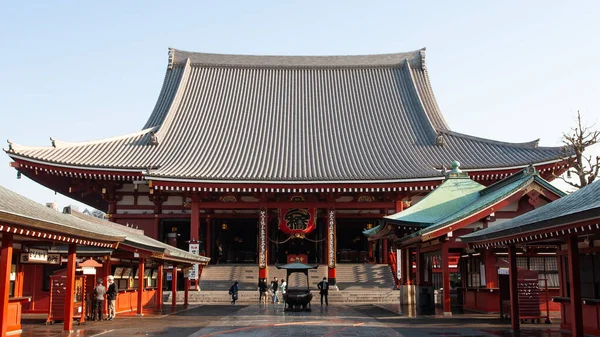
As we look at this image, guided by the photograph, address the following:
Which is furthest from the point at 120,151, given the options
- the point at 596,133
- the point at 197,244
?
the point at 596,133

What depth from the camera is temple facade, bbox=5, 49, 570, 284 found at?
1414 inches

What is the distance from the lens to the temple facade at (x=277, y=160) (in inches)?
1414

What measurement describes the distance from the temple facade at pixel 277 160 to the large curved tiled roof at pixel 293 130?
0.38 feet

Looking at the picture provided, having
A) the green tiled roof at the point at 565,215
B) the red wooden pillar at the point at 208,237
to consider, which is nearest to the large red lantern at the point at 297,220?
the red wooden pillar at the point at 208,237

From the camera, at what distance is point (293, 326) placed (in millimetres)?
19281

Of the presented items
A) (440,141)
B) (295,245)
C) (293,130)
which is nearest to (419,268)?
(440,141)

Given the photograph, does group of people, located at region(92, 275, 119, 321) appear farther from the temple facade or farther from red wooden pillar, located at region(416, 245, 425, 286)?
the temple facade

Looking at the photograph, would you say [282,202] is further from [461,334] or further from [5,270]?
[5,270]

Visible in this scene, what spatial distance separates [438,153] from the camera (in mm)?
40094

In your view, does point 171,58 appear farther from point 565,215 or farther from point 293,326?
point 565,215

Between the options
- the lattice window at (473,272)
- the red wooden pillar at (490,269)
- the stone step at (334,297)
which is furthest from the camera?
the stone step at (334,297)

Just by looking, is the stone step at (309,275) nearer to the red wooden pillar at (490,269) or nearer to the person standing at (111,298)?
the red wooden pillar at (490,269)

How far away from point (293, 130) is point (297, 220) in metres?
8.63

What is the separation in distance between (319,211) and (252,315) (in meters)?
16.1
